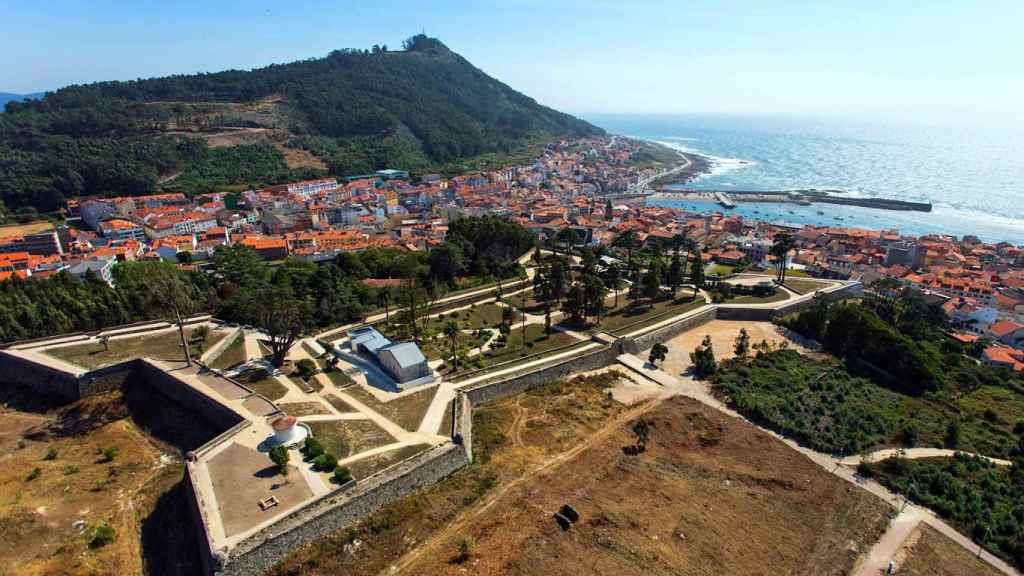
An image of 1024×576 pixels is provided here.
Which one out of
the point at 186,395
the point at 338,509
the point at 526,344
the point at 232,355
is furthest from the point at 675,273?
the point at 186,395

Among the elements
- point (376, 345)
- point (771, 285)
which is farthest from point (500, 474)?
point (771, 285)

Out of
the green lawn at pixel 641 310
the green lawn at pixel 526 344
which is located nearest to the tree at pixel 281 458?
the green lawn at pixel 526 344

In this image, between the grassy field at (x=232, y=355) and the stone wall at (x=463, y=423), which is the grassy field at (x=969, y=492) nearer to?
the stone wall at (x=463, y=423)

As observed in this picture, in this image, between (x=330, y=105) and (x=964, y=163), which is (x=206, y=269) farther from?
(x=964, y=163)

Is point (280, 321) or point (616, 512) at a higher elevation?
point (280, 321)

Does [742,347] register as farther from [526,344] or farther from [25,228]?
[25,228]

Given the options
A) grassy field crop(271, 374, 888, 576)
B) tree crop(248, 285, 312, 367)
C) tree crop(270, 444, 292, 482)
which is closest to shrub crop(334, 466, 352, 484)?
grassy field crop(271, 374, 888, 576)

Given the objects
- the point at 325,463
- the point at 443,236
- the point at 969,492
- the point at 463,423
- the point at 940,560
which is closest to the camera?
the point at 940,560
